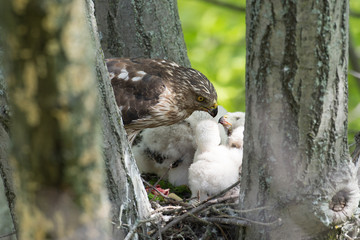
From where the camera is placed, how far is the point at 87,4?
264cm

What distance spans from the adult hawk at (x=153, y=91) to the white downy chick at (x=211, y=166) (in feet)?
1.32

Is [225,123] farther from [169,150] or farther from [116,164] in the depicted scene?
[116,164]

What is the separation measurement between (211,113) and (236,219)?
203cm

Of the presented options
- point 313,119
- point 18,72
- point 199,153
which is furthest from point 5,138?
point 199,153

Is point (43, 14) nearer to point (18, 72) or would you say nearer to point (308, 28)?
point (18, 72)

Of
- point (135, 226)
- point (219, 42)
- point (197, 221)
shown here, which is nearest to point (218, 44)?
point (219, 42)

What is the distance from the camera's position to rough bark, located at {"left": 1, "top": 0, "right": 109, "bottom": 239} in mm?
1023

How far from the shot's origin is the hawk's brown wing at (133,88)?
175 inches

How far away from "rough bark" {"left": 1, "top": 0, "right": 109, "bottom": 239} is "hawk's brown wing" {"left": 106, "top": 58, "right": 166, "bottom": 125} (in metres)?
3.27

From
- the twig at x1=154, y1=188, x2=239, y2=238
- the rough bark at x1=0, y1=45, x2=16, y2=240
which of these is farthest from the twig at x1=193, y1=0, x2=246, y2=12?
the rough bark at x1=0, y1=45, x2=16, y2=240

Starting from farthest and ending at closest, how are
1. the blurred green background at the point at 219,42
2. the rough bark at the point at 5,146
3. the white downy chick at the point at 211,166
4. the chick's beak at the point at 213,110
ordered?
the blurred green background at the point at 219,42 → the chick's beak at the point at 213,110 → the white downy chick at the point at 211,166 → the rough bark at the point at 5,146

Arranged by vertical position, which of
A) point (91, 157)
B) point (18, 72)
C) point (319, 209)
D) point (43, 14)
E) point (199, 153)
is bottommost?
point (199, 153)

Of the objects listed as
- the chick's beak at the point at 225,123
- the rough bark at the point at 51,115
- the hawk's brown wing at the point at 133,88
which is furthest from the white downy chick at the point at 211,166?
the rough bark at the point at 51,115

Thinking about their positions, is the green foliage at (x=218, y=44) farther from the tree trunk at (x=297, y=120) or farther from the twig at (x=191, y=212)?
the tree trunk at (x=297, y=120)
